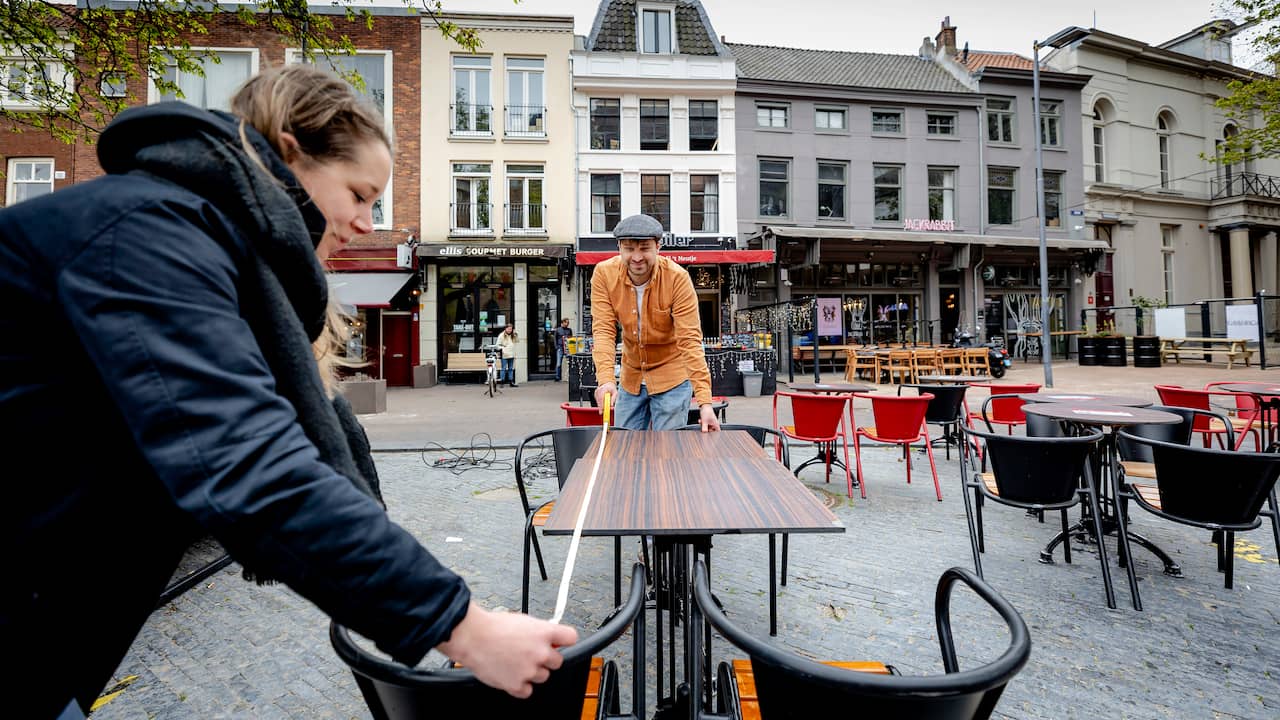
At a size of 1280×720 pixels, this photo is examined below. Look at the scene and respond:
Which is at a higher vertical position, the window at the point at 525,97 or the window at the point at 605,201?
the window at the point at 525,97

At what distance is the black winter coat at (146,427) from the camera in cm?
67

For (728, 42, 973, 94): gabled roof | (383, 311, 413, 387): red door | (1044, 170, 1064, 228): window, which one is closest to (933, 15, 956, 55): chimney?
(728, 42, 973, 94): gabled roof

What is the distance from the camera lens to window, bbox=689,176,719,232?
1845cm

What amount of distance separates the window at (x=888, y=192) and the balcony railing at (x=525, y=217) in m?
11.5

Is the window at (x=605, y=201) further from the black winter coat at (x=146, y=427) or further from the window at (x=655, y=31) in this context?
the black winter coat at (x=146, y=427)

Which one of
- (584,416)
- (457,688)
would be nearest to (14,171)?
(584,416)

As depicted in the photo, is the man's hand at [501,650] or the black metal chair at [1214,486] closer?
the man's hand at [501,650]

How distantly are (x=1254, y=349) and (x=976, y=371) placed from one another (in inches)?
317

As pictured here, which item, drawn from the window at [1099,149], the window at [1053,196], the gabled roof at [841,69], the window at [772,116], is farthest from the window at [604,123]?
the window at [1099,149]

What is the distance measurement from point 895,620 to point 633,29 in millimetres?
19575

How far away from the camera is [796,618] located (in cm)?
295

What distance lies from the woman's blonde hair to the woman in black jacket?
18 centimetres

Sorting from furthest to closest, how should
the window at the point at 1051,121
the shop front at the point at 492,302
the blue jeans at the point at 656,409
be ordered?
the window at the point at 1051,121 < the shop front at the point at 492,302 < the blue jeans at the point at 656,409

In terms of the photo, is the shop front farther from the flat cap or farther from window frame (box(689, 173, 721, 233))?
the flat cap
